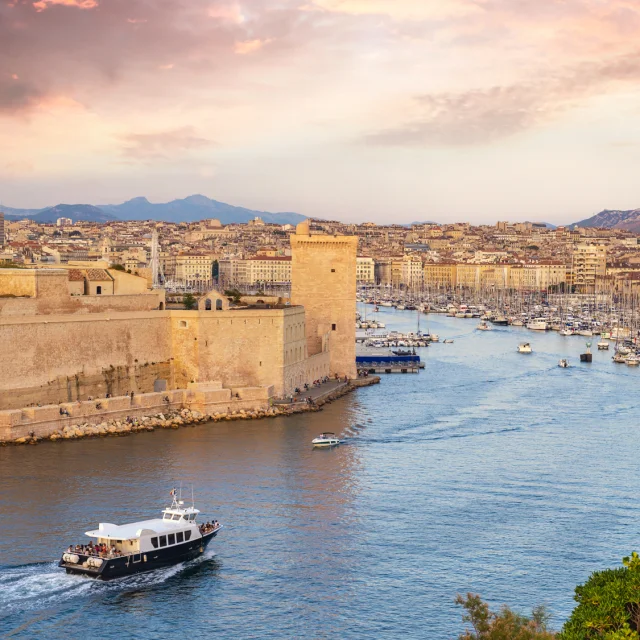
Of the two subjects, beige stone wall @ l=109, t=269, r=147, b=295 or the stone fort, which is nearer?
the stone fort

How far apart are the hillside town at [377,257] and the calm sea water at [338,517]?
132 ft

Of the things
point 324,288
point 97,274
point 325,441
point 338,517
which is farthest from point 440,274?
point 338,517

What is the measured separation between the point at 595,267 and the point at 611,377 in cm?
5573

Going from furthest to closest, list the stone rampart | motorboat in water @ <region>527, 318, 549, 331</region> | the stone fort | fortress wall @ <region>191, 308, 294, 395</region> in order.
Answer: motorboat in water @ <region>527, 318, 549, 331</region>
fortress wall @ <region>191, 308, 294, 395</region>
the stone fort
the stone rampart

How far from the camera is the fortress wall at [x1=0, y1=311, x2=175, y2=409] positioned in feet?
66.4

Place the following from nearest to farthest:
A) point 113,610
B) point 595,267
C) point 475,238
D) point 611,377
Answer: point 113,610 < point 611,377 < point 595,267 < point 475,238

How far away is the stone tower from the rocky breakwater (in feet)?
10.3

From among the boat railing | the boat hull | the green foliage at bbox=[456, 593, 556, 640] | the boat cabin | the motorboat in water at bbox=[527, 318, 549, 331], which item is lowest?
the boat hull

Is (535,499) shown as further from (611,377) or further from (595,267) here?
(595,267)

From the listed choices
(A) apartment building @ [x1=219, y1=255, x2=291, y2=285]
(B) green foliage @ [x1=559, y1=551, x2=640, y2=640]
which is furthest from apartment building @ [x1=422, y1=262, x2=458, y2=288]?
(B) green foliage @ [x1=559, y1=551, x2=640, y2=640]

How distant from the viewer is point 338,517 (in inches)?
596

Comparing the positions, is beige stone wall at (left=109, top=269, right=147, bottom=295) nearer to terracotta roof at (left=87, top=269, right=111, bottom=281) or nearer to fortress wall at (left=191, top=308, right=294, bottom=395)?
terracotta roof at (left=87, top=269, right=111, bottom=281)

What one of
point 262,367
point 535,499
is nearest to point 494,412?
point 262,367

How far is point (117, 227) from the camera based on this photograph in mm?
125125
